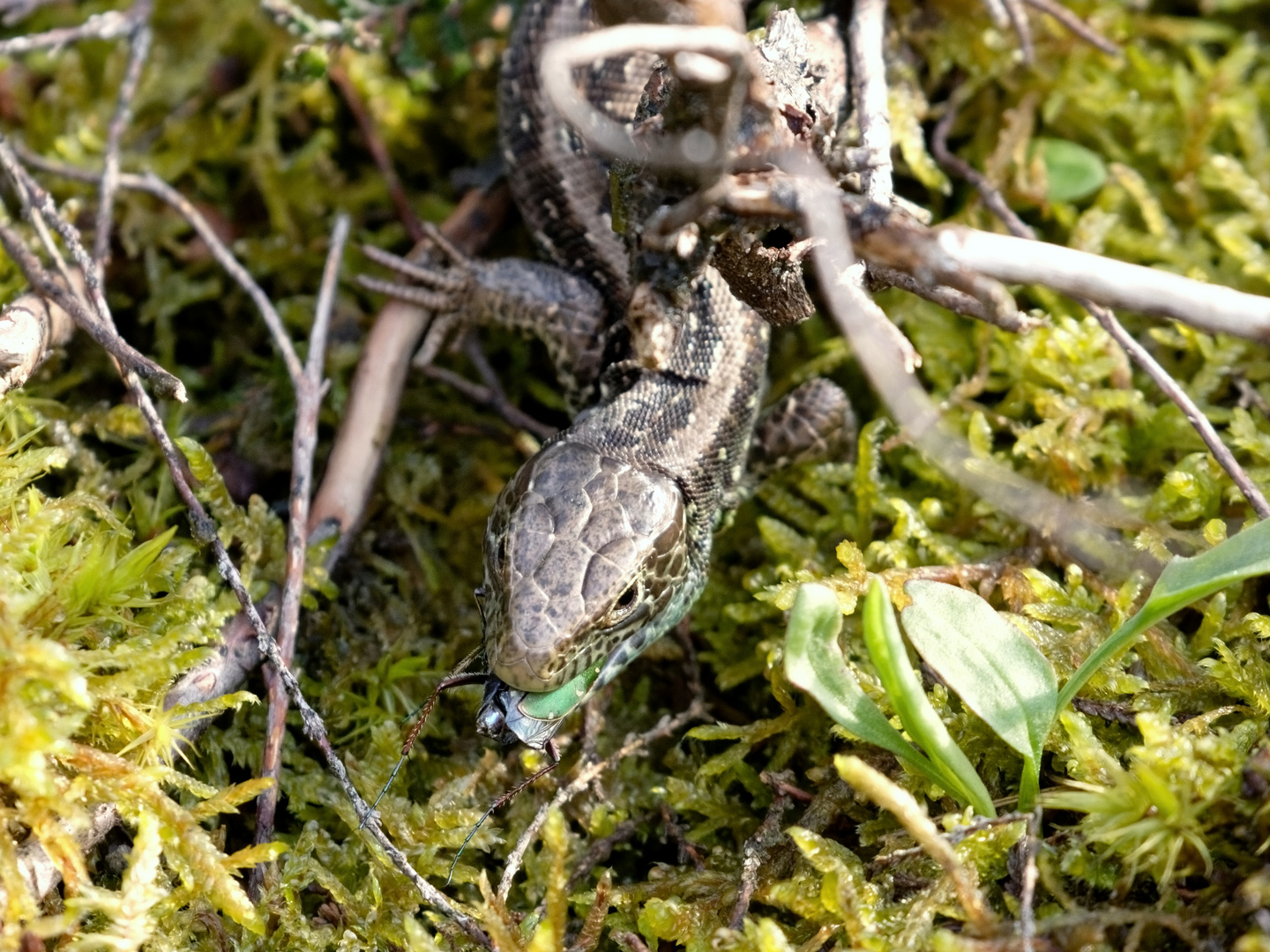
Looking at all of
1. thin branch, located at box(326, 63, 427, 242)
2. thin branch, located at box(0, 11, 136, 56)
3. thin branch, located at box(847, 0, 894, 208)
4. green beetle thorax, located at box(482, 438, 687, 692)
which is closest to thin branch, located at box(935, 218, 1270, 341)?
thin branch, located at box(847, 0, 894, 208)

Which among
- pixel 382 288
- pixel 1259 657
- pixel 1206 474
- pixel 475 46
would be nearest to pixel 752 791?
pixel 1259 657

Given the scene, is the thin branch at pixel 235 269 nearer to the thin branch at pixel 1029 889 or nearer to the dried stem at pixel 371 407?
the dried stem at pixel 371 407

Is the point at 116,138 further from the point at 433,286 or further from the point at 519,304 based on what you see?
the point at 519,304

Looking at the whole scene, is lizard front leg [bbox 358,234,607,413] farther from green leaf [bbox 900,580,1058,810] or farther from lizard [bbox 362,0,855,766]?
green leaf [bbox 900,580,1058,810]

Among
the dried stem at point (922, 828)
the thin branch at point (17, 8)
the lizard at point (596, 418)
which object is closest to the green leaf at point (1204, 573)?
the dried stem at point (922, 828)

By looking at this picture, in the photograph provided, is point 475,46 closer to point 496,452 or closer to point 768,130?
point 496,452
